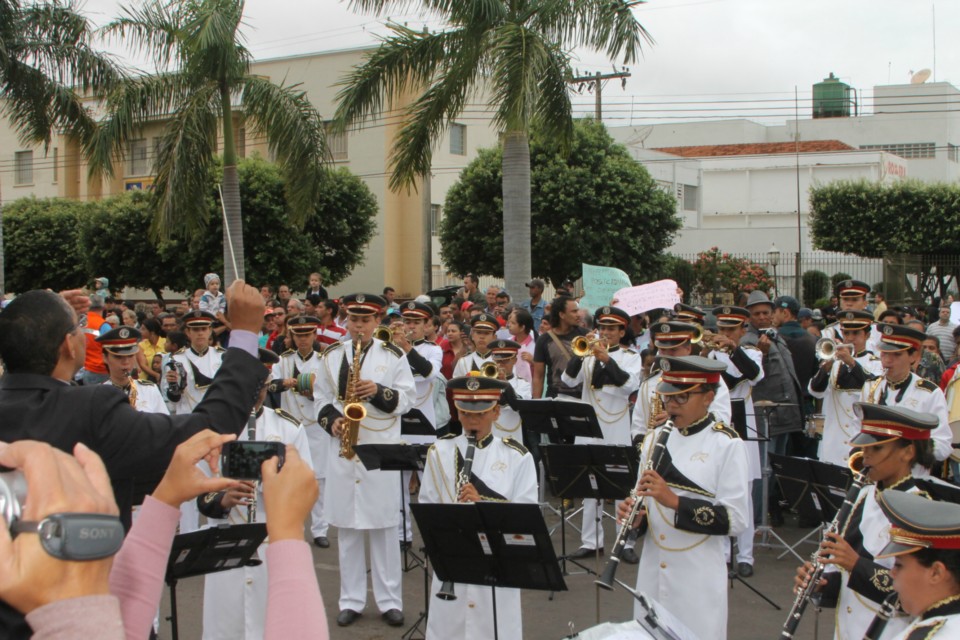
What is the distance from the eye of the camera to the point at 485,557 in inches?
214

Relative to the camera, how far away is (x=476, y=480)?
630 cm

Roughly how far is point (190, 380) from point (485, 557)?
594 cm

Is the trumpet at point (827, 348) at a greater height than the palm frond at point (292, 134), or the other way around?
the palm frond at point (292, 134)

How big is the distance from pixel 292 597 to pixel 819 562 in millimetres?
3657

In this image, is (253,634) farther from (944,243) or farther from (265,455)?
(944,243)

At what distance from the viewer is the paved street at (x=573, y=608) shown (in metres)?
7.74

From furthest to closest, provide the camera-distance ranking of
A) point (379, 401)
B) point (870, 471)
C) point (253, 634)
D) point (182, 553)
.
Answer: point (379, 401)
point (253, 634)
point (182, 553)
point (870, 471)

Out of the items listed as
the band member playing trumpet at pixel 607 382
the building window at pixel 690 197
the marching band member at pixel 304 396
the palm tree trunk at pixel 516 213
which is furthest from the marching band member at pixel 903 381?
the building window at pixel 690 197

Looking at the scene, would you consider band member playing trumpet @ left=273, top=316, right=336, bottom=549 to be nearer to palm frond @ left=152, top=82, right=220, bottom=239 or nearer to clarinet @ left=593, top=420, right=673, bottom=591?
clarinet @ left=593, top=420, right=673, bottom=591

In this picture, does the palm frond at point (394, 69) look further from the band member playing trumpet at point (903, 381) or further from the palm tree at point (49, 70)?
the band member playing trumpet at point (903, 381)

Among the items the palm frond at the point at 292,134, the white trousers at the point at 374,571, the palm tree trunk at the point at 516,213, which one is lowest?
the white trousers at the point at 374,571

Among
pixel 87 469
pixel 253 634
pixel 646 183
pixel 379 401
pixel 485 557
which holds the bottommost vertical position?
pixel 253 634

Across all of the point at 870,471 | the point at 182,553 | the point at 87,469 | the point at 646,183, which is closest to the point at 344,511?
the point at 182,553

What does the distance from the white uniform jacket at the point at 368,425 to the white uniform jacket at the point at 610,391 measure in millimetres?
2323
